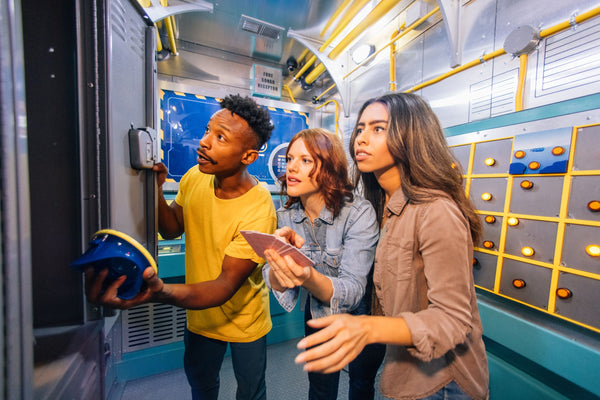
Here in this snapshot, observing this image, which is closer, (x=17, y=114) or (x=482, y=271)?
(x=17, y=114)

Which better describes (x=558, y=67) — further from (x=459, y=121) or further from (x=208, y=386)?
(x=208, y=386)

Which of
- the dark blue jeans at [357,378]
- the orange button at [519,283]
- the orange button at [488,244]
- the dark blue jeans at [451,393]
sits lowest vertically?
the dark blue jeans at [357,378]

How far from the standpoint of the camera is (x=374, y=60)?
2.60 meters

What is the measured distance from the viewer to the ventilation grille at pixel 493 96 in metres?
1.50

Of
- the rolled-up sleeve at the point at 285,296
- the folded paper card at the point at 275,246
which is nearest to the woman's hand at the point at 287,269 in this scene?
the folded paper card at the point at 275,246

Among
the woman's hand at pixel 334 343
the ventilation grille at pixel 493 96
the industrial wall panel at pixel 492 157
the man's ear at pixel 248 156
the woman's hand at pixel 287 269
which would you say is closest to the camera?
the woman's hand at pixel 334 343

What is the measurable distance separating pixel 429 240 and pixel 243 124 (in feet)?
3.17

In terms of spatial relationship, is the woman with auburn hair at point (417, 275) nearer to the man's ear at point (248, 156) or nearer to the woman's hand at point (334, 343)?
the woman's hand at point (334, 343)

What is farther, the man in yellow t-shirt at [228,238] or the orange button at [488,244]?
the orange button at [488,244]

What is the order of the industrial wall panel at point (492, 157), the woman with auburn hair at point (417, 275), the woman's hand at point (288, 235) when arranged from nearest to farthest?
the woman with auburn hair at point (417, 275), the woman's hand at point (288, 235), the industrial wall panel at point (492, 157)

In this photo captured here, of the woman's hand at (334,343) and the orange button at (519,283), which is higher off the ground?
the woman's hand at (334,343)

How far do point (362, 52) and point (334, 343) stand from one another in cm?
286

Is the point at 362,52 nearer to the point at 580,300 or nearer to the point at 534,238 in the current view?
the point at 534,238

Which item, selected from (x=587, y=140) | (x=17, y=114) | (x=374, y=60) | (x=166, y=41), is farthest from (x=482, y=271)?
(x=166, y=41)
